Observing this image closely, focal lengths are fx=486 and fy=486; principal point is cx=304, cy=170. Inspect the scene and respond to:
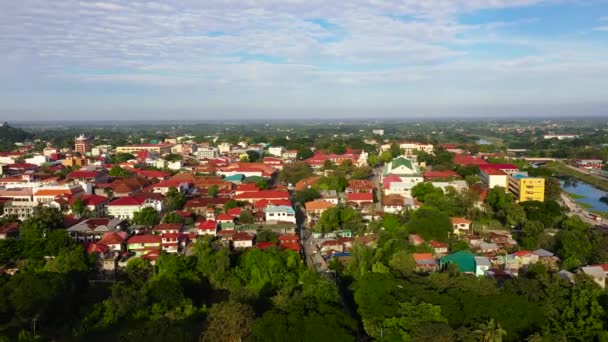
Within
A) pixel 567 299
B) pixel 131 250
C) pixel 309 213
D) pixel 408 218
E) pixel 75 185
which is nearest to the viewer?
pixel 567 299

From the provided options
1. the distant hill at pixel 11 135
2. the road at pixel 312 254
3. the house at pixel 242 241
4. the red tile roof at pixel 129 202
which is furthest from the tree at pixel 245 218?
the distant hill at pixel 11 135

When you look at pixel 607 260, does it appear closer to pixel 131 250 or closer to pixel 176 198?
pixel 131 250

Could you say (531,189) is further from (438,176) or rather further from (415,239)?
(415,239)

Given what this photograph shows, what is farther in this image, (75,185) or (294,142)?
(294,142)

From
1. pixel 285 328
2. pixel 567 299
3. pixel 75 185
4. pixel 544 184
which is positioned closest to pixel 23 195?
pixel 75 185

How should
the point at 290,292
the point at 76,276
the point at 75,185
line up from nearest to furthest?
1. the point at 290,292
2. the point at 76,276
3. the point at 75,185

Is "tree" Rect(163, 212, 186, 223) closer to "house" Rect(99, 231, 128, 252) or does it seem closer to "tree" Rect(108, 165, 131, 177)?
"house" Rect(99, 231, 128, 252)

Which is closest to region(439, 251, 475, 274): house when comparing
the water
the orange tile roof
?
the orange tile roof
